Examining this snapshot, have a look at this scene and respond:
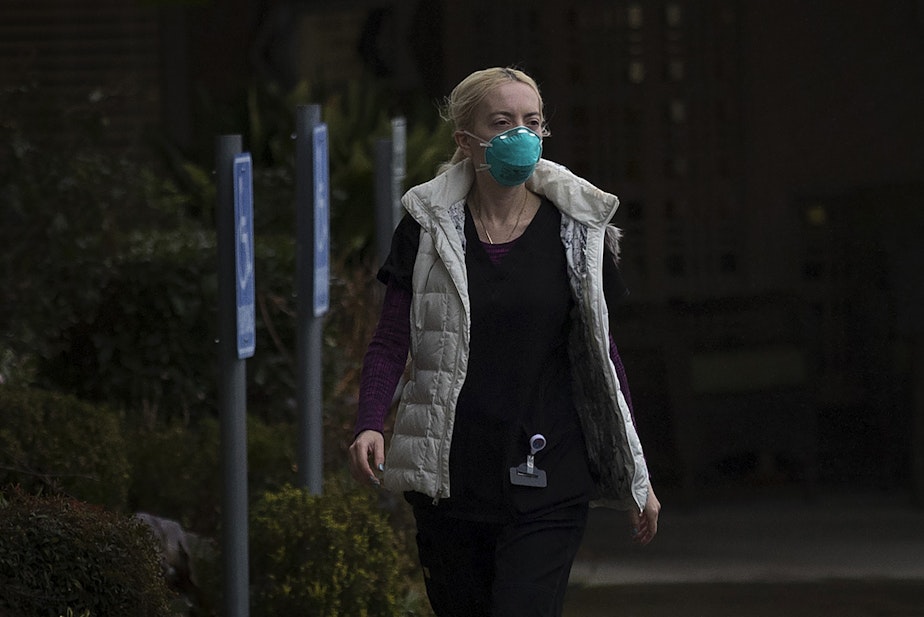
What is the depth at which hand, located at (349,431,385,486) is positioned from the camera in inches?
164

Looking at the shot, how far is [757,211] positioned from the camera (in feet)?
28.0

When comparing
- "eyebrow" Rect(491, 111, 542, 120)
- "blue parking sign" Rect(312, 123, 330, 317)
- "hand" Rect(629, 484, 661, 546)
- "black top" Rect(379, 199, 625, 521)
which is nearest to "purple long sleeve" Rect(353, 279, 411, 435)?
"black top" Rect(379, 199, 625, 521)

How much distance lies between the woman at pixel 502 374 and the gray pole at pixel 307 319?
1706 mm

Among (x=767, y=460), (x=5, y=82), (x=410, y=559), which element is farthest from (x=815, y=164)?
(x=5, y=82)

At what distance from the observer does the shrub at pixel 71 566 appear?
4.39m

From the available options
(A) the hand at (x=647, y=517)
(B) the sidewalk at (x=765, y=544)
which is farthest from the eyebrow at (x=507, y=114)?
(B) the sidewalk at (x=765, y=544)

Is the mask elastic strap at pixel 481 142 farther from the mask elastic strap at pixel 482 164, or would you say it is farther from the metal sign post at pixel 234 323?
the metal sign post at pixel 234 323

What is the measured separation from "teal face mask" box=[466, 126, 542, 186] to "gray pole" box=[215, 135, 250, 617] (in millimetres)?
1394

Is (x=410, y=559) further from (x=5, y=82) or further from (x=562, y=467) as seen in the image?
(x=5, y=82)

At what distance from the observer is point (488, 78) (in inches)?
167

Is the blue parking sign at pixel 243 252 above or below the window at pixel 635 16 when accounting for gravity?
below

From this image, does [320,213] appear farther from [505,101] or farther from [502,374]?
[502,374]

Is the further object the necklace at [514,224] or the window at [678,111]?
the window at [678,111]

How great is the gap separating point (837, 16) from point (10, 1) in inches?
176
